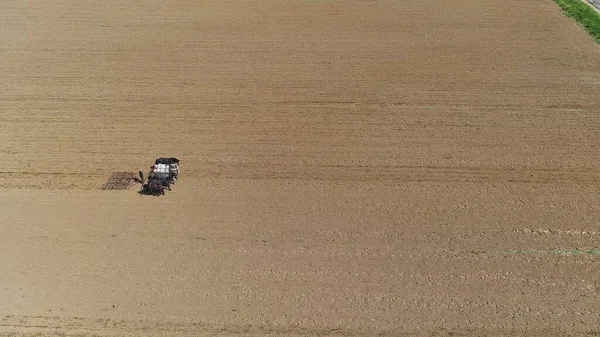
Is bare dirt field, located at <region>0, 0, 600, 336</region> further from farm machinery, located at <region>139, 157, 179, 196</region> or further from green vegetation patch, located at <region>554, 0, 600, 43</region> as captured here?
green vegetation patch, located at <region>554, 0, 600, 43</region>

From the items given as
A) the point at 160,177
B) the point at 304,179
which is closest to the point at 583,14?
the point at 304,179

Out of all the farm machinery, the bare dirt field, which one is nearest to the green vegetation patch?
the bare dirt field

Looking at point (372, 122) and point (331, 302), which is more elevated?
point (372, 122)

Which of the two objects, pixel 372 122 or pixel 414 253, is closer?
pixel 414 253

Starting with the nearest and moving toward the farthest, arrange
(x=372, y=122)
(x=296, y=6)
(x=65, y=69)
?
1. (x=372, y=122)
2. (x=65, y=69)
3. (x=296, y=6)

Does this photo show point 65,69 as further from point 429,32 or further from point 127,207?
point 429,32

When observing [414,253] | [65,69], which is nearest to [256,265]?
[414,253]

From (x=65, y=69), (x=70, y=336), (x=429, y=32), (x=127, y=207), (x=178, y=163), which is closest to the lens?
(x=70, y=336)

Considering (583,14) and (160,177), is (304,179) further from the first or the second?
(583,14)

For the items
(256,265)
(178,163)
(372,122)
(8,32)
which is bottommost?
(256,265)
